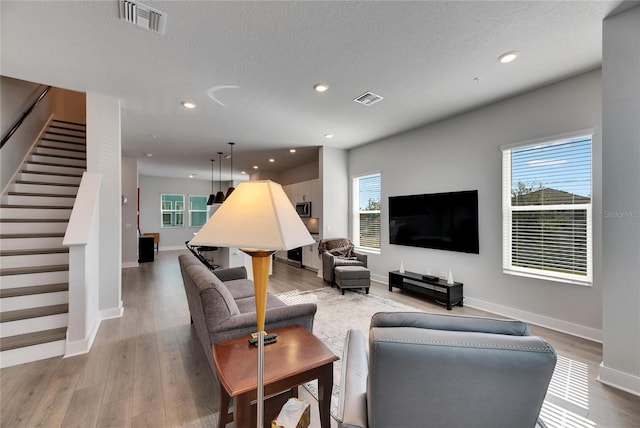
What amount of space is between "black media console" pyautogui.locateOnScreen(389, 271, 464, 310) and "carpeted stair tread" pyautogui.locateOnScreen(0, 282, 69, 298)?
4.49 metres

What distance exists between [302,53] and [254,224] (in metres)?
2.19

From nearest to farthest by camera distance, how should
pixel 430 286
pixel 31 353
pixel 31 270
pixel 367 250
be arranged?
pixel 31 353 → pixel 31 270 → pixel 430 286 → pixel 367 250

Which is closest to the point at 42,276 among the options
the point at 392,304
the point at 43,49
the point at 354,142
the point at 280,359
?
the point at 43,49

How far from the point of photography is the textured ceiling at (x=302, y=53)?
197cm

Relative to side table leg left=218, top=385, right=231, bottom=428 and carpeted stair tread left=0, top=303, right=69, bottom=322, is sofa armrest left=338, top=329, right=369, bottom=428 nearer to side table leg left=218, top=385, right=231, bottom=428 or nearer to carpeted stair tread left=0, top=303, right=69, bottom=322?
side table leg left=218, top=385, right=231, bottom=428

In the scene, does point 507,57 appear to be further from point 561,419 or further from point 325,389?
point 325,389

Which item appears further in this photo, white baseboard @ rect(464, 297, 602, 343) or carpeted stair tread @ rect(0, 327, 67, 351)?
white baseboard @ rect(464, 297, 602, 343)

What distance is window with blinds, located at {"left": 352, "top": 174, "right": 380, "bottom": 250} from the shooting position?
559 centimetres

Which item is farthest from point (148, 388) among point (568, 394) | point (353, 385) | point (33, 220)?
point (568, 394)

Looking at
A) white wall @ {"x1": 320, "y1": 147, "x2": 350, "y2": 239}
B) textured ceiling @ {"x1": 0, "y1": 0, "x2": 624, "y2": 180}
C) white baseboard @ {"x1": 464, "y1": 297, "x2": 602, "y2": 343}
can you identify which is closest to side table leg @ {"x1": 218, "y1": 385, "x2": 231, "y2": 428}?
textured ceiling @ {"x1": 0, "y1": 0, "x2": 624, "y2": 180}

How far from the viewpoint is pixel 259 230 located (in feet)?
2.98

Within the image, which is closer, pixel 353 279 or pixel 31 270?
pixel 31 270

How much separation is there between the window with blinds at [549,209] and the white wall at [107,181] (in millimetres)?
5205

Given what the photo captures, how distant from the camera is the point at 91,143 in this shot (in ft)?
11.0
